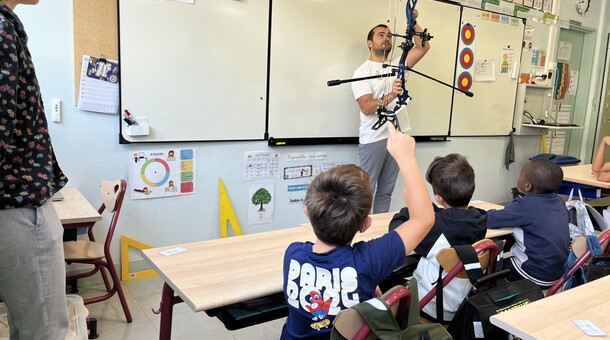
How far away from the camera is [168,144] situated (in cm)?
299

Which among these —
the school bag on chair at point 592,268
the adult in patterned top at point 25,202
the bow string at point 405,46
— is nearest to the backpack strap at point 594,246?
the school bag on chair at point 592,268

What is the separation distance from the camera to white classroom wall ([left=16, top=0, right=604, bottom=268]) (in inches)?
101

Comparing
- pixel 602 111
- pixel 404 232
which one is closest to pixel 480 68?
pixel 602 111

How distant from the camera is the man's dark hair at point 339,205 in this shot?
1.18m

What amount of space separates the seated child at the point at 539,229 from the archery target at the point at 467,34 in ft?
8.37

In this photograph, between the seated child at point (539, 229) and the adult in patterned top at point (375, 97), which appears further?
the adult in patterned top at point (375, 97)

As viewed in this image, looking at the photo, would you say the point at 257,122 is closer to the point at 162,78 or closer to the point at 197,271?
the point at 162,78

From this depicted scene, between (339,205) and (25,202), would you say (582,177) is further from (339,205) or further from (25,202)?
(25,202)

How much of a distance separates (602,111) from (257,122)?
4.81 meters

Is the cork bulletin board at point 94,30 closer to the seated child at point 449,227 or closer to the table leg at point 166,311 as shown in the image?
the table leg at point 166,311

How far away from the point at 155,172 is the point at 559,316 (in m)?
2.44

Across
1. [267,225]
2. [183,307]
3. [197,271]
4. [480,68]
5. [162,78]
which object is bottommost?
[183,307]

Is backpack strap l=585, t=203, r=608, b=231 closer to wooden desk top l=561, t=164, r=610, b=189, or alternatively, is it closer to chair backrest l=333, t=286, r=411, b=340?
wooden desk top l=561, t=164, r=610, b=189

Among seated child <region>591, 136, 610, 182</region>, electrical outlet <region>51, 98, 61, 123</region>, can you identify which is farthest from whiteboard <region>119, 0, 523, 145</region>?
seated child <region>591, 136, 610, 182</region>
